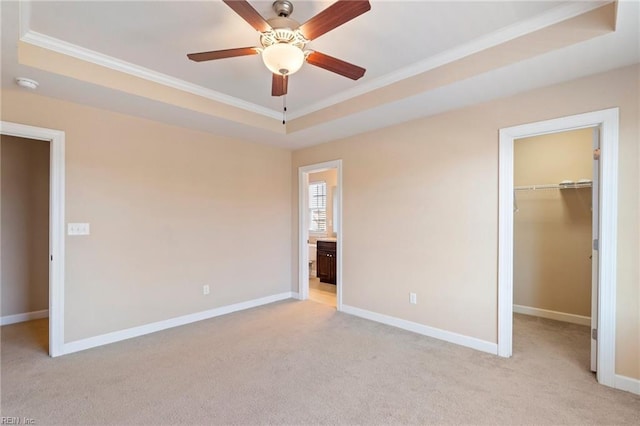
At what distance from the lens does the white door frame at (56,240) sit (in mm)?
3000

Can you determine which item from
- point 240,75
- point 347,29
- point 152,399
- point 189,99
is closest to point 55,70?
point 189,99

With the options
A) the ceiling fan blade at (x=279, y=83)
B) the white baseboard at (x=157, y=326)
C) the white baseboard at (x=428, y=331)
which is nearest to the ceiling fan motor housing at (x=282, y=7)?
the ceiling fan blade at (x=279, y=83)

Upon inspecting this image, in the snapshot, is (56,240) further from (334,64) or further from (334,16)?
(334,16)

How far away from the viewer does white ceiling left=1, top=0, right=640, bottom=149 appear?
206 centimetres

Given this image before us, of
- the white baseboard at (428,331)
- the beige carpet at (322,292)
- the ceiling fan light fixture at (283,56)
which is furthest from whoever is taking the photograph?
the beige carpet at (322,292)

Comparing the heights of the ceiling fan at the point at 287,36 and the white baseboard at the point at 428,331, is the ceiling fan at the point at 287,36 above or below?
above

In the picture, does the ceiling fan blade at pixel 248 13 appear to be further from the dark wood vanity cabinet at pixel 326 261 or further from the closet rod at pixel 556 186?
the dark wood vanity cabinet at pixel 326 261

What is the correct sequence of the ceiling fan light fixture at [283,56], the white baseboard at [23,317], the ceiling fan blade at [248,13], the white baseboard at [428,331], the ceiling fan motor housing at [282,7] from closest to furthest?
the ceiling fan blade at [248,13] → the ceiling fan light fixture at [283,56] → the ceiling fan motor housing at [282,7] → the white baseboard at [428,331] → the white baseboard at [23,317]

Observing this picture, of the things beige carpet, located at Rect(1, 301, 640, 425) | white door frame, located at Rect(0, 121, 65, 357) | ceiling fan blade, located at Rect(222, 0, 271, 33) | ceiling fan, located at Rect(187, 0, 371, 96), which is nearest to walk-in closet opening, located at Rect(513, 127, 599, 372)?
beige carpet, located at Rect(1, 301, 640, 425)

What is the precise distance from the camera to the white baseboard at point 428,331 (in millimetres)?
3109

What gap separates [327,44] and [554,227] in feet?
12.3

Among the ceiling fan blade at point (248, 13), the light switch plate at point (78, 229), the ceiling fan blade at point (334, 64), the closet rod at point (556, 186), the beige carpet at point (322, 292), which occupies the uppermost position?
the ceiling fan blade at point (248, 13)

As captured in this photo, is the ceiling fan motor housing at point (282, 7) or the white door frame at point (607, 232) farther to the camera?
the white door frame at point (607, 232)

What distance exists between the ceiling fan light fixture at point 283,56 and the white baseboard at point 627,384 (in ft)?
11.1
